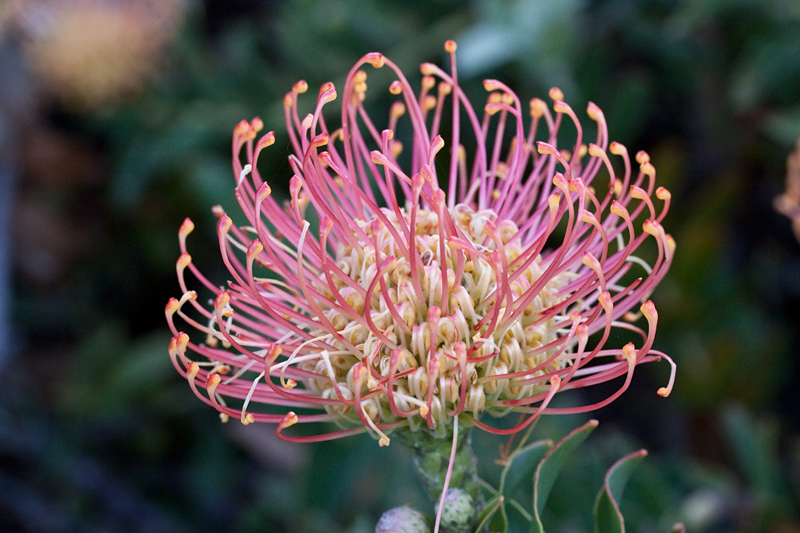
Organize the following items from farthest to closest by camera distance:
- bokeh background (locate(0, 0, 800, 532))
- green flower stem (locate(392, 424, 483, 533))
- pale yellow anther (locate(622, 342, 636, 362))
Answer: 1. bokeh background (locate(0, 0, 800, 532))
2. green flower stem (locate(392, 424, 483, 533))
3. pale yellow anther (locate(622, 342, 636, 362))

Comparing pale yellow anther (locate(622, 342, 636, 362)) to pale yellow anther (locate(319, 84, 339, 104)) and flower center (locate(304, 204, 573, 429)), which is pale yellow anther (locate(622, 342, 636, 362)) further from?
pale yellow anther (locate(319, 84, 339, 104))

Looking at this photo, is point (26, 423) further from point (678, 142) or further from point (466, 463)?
point (678, 142)

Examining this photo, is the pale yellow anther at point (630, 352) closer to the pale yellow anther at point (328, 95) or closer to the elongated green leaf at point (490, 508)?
the elongated green leaf at point (490, 508)

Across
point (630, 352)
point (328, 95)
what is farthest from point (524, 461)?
point (328, 95)

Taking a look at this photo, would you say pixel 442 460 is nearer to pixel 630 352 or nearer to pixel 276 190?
pixel 630 352

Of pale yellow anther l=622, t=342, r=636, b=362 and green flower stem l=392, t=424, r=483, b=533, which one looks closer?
pale yellow anther l=622, t=342, r=636, b=362

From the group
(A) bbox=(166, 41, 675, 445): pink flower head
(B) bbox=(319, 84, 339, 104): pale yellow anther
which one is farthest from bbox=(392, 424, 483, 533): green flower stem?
(B) bbox=(319, 84, 339, 104): pale yellow anther

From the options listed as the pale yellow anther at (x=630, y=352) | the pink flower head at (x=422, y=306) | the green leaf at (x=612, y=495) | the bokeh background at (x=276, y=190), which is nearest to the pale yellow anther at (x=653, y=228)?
the pink flower head at (x=422, y=306)
